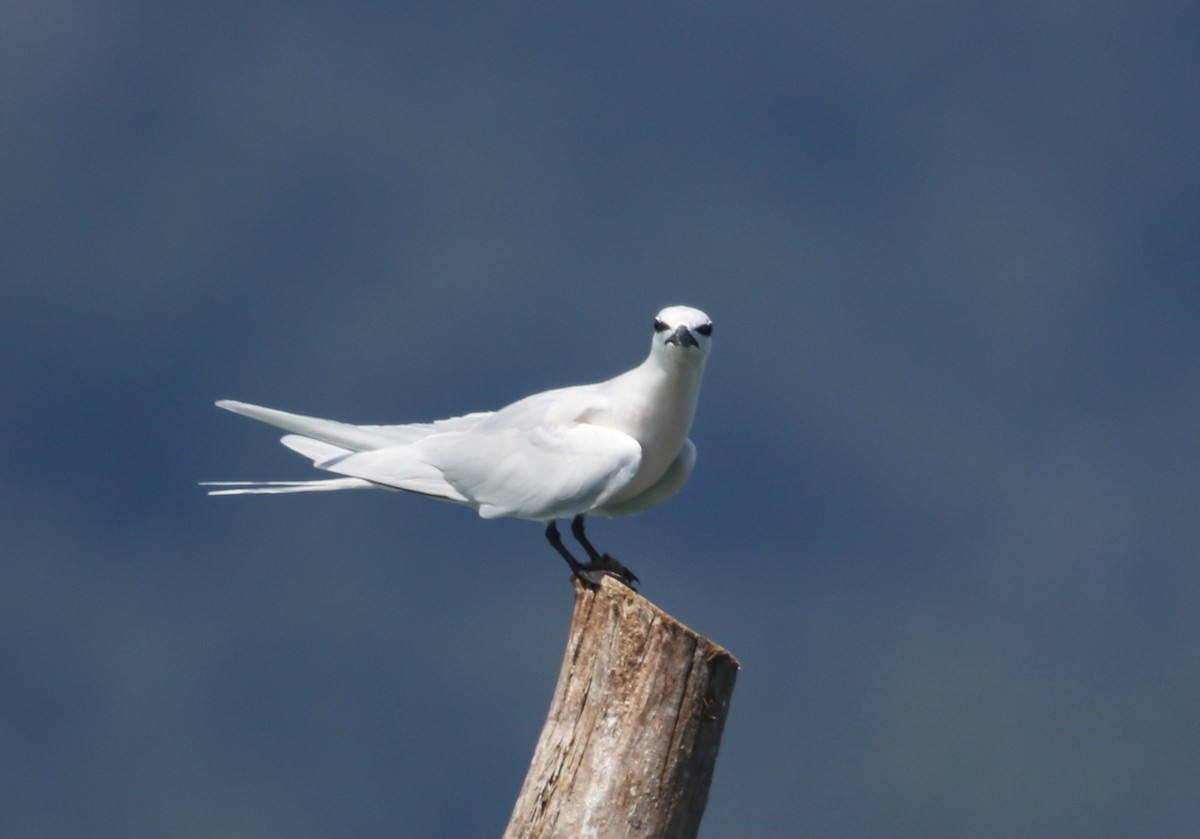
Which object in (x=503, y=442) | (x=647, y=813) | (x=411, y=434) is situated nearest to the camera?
(x=647, y=813)

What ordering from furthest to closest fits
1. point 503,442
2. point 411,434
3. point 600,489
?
point 411,434, point 503,442, point 600,489

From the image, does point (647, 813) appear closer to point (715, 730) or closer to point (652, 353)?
point (715, 730)

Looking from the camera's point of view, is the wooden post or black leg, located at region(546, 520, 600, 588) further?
black leg, located at region(546, 520, 600, 588)

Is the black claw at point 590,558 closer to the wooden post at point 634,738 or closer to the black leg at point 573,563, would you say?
the black leg at point 573,563

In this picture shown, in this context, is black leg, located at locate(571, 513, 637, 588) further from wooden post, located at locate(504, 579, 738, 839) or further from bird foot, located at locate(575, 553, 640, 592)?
wooden post, located at locate(504, 579, 738, 839)

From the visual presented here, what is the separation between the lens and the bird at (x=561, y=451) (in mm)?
5906

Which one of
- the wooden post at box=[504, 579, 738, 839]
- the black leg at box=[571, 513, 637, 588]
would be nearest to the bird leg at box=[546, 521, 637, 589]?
the black leg at box=[571, 513, 637, 588]

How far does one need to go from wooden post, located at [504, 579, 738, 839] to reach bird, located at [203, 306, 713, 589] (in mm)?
684

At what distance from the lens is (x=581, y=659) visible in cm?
503

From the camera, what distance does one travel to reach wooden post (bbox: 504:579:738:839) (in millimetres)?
4762

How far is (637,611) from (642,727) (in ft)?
1.28

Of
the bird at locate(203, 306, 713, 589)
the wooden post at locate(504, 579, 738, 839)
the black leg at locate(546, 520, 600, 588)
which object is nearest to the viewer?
the wooden post at locate(504, 579, 738, 839)

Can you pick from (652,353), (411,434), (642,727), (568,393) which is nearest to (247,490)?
(411,434)

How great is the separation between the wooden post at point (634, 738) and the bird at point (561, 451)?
2.24 ft
